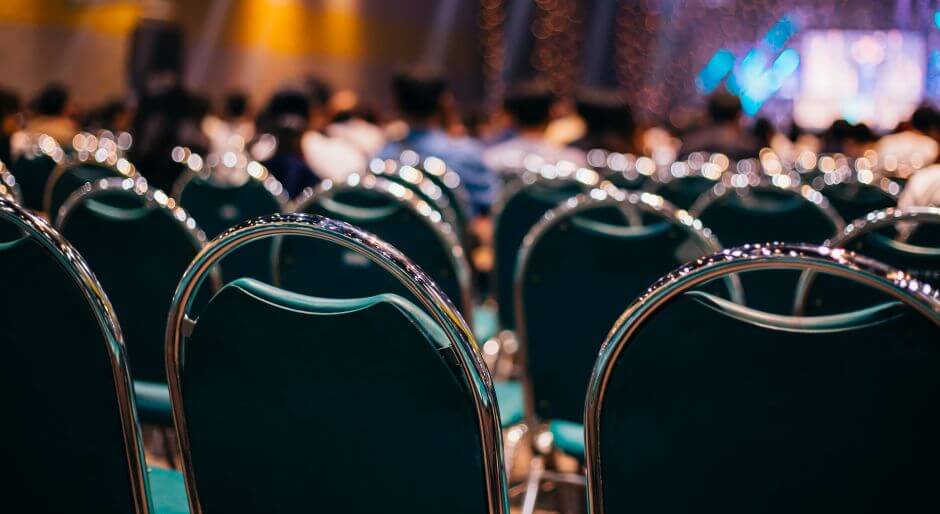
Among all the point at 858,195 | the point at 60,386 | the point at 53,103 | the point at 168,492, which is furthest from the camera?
the point at 53,103

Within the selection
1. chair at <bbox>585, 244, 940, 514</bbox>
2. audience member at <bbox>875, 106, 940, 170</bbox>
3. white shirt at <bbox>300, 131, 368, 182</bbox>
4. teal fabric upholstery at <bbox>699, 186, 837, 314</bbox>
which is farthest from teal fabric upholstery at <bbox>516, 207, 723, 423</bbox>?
audience member at <bbox>875, 106, 940, 170</bbox>

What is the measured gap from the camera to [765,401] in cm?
97

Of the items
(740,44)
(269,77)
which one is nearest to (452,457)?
(269,77)

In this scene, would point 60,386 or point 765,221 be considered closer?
point 60,386

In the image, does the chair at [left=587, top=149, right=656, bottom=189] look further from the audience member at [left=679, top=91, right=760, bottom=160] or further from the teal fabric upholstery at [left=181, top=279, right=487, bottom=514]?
the teal fabric upholstery at [left=181, top=279, right=487, bottom=514]

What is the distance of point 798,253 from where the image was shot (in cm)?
95

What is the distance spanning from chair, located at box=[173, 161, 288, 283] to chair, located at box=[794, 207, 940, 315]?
1.32 meters

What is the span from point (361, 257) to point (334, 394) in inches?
35.1

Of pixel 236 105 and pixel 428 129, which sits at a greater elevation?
pixel 236 105

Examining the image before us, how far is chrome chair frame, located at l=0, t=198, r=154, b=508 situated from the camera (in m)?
1.14

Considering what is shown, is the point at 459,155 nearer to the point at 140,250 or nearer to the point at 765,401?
the point at 140,250

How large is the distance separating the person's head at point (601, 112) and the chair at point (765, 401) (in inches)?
185

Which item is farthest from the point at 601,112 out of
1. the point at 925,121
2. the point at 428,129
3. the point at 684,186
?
the point at 684,186

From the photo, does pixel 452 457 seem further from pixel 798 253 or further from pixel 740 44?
pixel 740 44
